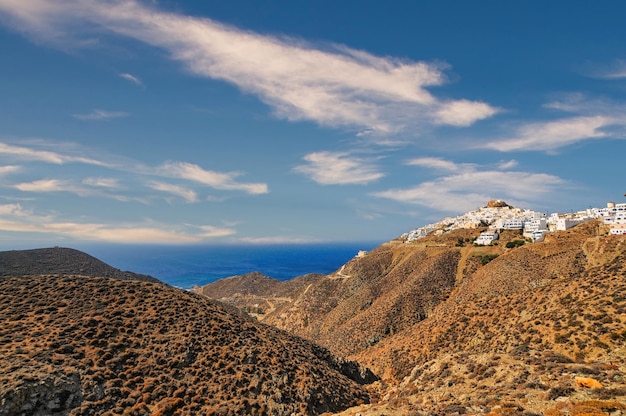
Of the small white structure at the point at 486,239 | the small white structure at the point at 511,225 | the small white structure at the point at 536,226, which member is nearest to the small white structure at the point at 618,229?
the small white structure at the point at 486,239

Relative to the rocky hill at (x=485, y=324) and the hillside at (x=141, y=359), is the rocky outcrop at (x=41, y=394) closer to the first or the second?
the hillside at (x=141, y=359)

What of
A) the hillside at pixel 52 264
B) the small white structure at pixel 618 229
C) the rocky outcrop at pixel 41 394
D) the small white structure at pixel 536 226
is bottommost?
the rocky outcrop at pixel 41 394

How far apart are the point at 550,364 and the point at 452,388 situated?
567 centimetres

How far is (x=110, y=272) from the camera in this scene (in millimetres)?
76625

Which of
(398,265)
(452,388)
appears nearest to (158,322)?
(452,388)

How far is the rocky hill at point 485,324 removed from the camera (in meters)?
18.9

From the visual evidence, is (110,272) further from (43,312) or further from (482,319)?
(482,319)

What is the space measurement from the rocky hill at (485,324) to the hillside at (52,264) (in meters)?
41.2

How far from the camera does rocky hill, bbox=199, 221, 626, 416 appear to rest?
744 inches

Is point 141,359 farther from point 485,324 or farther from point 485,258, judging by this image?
point 485,258

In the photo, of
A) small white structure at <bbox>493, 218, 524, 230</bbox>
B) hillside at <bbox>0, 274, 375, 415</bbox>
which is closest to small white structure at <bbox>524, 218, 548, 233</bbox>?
small white structure at <bbox>493, 218, 524, 230</bbox>

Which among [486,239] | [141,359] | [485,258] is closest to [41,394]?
[141,359]

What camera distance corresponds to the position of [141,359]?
1084 inches

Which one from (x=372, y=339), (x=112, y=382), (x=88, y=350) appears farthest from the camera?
(x=372, y=339)
